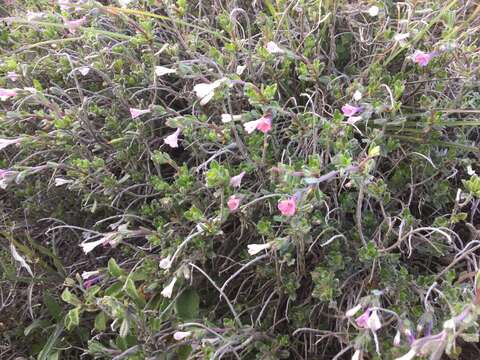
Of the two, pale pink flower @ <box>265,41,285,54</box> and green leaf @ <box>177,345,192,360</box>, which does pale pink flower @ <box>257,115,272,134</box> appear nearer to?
pale pink flower @ <box>265,41,285,54</box>

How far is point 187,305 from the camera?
127 centimetres

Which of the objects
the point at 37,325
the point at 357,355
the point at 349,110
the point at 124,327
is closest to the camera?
the point at 357,355

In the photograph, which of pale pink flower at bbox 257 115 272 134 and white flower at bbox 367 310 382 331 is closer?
white flower at bbox 367 310 382 331

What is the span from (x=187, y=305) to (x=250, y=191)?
0.31m

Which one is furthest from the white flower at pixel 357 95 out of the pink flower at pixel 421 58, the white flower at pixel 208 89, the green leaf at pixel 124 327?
the green leaf at pixel 124 327

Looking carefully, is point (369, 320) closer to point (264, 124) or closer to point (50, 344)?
point (264, 124)

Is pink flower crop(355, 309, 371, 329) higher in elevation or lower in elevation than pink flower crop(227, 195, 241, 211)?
lower

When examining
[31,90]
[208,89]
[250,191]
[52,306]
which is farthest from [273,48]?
[52,306]

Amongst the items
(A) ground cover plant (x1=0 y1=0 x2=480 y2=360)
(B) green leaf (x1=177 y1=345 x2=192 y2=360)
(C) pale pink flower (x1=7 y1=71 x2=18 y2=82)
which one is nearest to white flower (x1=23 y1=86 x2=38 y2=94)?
(A) ground cover plant (x1=0 y1=0 x2=480 y2=360)

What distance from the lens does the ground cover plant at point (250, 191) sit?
44.3 inches

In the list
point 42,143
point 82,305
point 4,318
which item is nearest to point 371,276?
point 82,305

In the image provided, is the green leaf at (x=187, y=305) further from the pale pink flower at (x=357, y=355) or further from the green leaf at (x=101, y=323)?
the pale pink flower at (x=357, y=355)

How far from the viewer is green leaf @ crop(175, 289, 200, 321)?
1.24 metres

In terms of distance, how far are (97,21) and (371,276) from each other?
3.53ft
